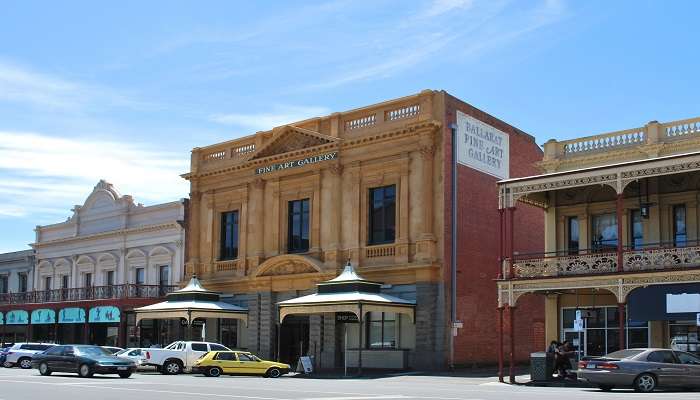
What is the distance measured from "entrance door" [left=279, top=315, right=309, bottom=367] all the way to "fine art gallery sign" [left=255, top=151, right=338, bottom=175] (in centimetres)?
656

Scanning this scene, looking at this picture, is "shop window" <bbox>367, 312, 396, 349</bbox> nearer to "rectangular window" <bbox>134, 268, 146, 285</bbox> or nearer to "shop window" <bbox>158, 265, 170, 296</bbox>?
"shop window" <bbox>158, 265, 170, 296</bbox>

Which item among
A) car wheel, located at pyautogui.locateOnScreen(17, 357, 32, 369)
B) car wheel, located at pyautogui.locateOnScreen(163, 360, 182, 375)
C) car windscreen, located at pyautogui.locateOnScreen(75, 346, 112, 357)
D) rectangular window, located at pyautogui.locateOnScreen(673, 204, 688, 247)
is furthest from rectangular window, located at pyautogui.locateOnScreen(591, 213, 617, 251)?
car wheel, located at pyautogui.locateOnScreen(17, 357, 32, 369)

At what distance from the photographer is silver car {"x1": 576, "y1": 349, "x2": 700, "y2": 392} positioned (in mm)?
22781

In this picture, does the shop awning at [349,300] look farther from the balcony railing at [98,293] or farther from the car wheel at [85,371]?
the balcony railing at [98,293]

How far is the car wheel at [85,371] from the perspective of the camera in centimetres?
2884

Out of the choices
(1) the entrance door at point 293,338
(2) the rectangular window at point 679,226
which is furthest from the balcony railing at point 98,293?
(2) the rectangular window at point 679,226

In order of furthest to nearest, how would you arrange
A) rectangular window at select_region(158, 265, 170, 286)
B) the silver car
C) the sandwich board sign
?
rectangular window at select_region(158, 265, 170, 286), the sandwich board sign, the silver car

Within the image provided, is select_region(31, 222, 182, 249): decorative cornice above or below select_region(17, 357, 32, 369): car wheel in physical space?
above

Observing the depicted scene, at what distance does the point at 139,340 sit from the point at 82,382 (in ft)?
73.8

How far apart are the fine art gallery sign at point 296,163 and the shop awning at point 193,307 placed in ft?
19.2

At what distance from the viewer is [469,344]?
1363 inches

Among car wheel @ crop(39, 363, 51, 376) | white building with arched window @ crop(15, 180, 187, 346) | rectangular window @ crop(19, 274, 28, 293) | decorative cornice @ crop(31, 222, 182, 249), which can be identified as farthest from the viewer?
rectangular window @ crop(19, 274, 28, 293)

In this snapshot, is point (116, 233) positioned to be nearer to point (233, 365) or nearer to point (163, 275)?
point (163, 275)

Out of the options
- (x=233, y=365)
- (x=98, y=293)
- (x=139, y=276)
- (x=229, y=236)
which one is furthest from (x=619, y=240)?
(x=98, y=293)
